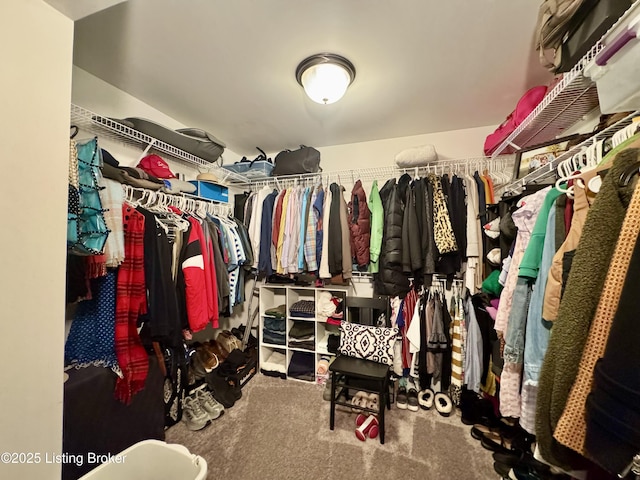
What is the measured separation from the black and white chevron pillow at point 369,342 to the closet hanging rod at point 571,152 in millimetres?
1270

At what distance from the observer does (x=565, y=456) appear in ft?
2.23

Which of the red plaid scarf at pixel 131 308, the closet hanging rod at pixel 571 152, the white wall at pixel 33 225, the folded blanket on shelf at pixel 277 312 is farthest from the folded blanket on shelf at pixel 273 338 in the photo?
the closet hanging rod at pixel 571 152

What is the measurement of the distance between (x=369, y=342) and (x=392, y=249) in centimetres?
73

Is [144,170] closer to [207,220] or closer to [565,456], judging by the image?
[207,220]

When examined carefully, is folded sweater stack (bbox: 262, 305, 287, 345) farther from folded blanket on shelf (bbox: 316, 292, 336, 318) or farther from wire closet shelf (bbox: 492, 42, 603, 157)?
wire closet shelf (bbox: 492, 42, 603, 157)

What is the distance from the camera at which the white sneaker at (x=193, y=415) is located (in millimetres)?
1698

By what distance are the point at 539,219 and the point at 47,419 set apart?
173cm

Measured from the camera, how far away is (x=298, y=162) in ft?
7.88

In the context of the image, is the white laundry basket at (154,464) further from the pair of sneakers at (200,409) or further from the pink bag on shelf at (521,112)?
the pink bag on shelf at (521,112)

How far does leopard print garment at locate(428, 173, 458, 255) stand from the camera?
1.81 m

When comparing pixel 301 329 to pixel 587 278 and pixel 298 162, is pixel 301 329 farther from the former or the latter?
pixel 587 278

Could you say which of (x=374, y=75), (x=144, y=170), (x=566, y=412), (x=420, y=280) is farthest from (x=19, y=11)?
(x=420, y=280)

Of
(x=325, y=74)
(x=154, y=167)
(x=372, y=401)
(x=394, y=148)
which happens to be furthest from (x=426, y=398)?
(x=154, y=167)

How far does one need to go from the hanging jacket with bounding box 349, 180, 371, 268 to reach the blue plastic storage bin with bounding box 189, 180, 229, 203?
1.25 metres
